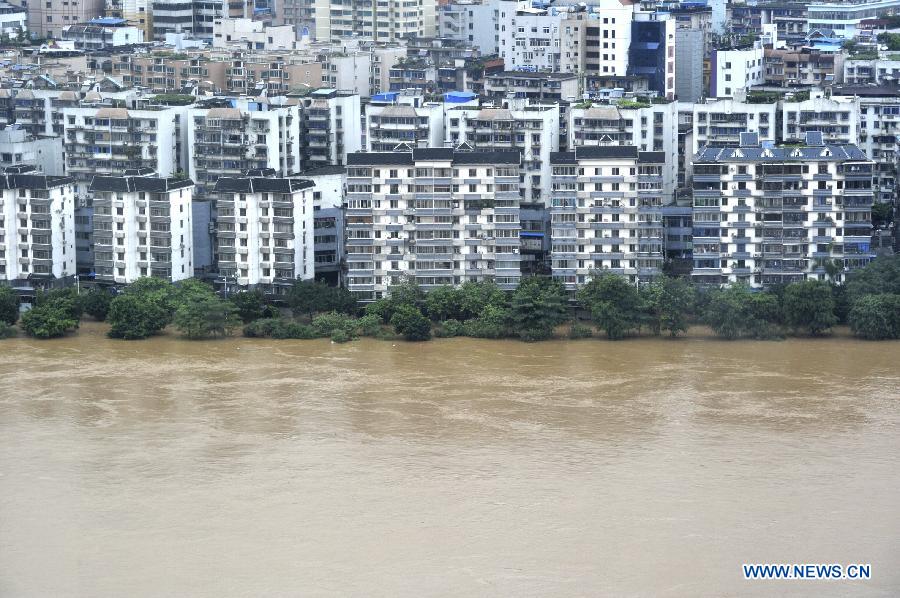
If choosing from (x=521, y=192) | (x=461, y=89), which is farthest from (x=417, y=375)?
(x=461, y=89)

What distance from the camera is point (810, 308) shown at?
17734 mm

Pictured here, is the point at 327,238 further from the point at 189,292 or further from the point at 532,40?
the point at 532,40

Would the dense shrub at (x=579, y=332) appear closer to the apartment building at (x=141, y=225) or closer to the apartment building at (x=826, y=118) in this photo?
the apartment building at (x=141, y=225)

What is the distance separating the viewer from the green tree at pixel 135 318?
17.9 meters

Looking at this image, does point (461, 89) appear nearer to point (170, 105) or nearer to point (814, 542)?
point (170, 105)

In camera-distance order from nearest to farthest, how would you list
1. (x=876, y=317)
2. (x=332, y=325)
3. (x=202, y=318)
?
(x=876, y=317), (x=202, y=318), (x=332, y=325)

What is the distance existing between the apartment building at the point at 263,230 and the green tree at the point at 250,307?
479mm

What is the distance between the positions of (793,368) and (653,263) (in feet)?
7.39

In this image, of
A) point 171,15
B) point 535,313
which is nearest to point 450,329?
point 535,313

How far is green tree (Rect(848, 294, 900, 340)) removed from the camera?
57.4 ft

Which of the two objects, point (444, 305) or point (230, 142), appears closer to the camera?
point (444, 305)

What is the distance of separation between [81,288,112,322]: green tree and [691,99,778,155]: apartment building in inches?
264


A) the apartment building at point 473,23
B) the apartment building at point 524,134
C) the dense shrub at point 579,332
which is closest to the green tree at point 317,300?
the dense shrub at point 579,332

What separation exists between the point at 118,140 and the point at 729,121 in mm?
6659
